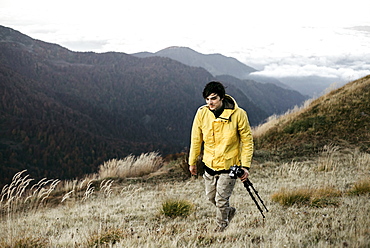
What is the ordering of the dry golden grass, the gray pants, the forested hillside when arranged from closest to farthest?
the dry golden grass, the gray pants, the forested hillside

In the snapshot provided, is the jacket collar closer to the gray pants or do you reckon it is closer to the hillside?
the gray pants

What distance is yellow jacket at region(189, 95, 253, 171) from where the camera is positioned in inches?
118

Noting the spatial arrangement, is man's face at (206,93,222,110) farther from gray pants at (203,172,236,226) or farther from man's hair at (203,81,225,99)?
gray pants at (203,172,236,226)

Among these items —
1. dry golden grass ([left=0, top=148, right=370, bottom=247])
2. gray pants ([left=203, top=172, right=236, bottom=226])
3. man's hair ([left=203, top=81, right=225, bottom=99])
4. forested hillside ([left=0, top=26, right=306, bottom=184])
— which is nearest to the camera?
dry golden grass ([left=0, top=148, right=370, bottom=247])

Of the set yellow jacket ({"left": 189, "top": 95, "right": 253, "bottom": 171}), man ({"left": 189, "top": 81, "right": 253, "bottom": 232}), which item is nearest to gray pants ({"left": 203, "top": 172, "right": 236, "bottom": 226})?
man ({"left": 189, "top": 81, "right": 253, "bottom": 232})

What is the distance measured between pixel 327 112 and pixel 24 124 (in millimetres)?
75655

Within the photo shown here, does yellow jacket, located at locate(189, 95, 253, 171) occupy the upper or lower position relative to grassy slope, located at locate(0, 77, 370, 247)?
upper

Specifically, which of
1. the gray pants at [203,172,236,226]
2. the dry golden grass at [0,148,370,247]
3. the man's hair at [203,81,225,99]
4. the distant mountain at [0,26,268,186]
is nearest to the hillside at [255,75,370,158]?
the dry golden grass at [0,148,370,247]

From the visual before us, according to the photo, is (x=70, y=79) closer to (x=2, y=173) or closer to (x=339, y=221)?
(x=2, y=173)

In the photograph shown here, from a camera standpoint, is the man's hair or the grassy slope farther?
the man's hair

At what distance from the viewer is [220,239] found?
2959 millimetres

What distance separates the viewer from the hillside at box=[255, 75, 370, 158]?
9.76 metres

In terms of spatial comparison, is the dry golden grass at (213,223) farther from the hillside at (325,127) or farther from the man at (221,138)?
the hillside at (325,127)

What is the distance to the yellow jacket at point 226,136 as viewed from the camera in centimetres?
300
